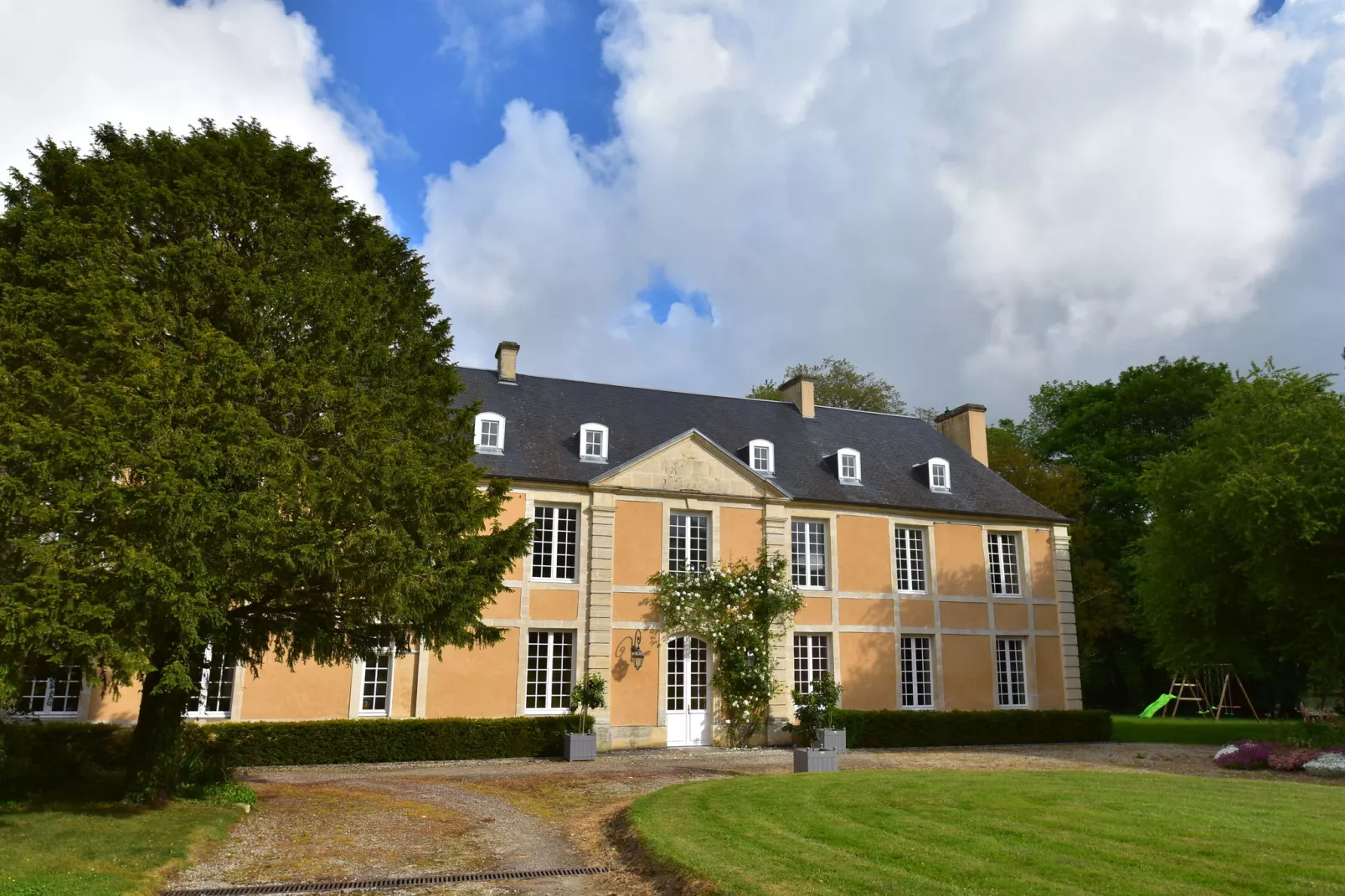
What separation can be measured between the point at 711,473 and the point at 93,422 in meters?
15.0

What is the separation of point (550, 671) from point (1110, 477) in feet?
85.4

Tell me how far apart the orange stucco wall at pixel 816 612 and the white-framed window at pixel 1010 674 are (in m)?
5.11

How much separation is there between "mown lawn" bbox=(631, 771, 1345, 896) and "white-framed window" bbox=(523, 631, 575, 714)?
8.07 meters

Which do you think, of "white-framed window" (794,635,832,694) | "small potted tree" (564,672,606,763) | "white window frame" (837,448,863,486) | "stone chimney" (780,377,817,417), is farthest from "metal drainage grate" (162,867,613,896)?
"stone chimney" (780,377,817,417)

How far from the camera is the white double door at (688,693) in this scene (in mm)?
21500

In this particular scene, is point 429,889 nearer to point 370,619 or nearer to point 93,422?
point 370,619

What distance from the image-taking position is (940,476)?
2619cm

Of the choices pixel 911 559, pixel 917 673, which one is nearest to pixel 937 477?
pixel 911 559

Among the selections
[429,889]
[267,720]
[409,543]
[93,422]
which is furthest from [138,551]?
[267,720]

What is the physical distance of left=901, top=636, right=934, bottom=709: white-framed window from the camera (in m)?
23.9

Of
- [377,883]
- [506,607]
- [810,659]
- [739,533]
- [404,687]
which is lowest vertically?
[377,883]

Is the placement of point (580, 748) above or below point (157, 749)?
below

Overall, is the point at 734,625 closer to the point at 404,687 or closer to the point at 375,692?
the point at 404,687

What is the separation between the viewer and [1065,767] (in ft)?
55.0
